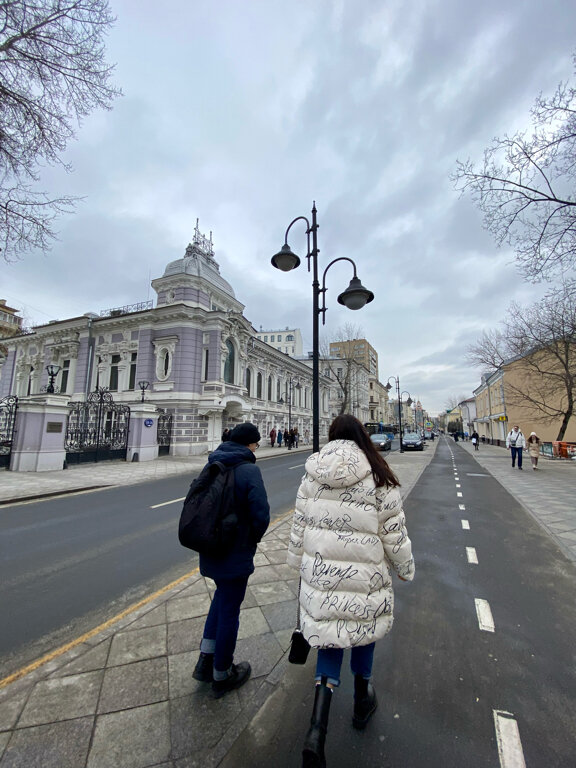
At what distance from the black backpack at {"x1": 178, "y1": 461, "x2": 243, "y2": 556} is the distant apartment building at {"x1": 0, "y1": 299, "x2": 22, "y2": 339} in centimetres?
6088

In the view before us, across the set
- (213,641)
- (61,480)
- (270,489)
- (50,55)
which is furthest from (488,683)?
(61,480)

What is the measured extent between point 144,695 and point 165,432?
20.6 metres

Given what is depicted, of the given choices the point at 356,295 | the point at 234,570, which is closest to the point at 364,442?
the point at 234,570

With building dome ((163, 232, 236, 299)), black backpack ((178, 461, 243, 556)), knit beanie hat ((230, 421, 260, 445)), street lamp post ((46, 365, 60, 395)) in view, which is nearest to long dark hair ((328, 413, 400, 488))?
knit beanie hat ((230, 421, 260, 445))

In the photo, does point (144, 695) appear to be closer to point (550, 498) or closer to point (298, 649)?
point (298, 649)

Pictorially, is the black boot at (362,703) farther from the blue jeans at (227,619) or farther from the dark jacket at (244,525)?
the dark jacket at (244,525)

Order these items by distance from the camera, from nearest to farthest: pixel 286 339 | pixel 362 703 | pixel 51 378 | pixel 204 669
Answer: pixel 362 703, pixel 204 669, pixel 51 378, pixel 286 339

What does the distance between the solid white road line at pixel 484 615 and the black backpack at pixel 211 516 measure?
268 cm

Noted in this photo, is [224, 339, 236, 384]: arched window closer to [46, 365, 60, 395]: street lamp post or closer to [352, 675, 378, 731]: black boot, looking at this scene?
[46, 365, 60, 395]: street lamp post

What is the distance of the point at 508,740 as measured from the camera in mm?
1910

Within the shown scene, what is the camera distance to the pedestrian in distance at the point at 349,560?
1.90 meters

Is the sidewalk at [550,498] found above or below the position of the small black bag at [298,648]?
below

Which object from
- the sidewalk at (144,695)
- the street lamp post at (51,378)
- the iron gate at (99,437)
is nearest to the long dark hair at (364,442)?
the sidewalk at (144,695)

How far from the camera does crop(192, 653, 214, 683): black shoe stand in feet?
7.61
